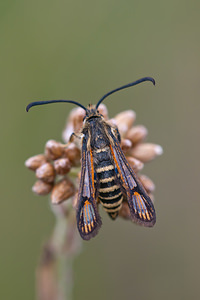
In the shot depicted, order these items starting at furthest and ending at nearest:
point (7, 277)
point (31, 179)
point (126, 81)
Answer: point (126, 81)
point (31, 179)
point (7, 277)

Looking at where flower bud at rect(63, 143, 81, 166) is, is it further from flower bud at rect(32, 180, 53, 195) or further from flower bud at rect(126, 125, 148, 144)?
flower bud at rect(126, 125, 148, 144)

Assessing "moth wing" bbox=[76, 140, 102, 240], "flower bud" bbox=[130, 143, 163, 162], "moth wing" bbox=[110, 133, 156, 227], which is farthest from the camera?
"flower bud" bbox=[130, 143, 163, 162]

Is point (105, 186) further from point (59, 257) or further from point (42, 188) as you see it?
point (59, 257)

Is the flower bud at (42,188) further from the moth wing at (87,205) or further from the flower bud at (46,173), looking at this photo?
the moth wing at (87,205)

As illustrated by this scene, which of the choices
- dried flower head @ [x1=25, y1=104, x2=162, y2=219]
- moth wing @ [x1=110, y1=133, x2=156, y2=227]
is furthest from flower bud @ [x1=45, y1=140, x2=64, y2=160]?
moth wing @ [x1=110, y1=133, x2=156, y2=227]

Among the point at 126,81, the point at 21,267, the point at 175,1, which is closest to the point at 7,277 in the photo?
the point at 21,267

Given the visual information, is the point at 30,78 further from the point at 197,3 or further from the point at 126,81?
the point at 197,3
